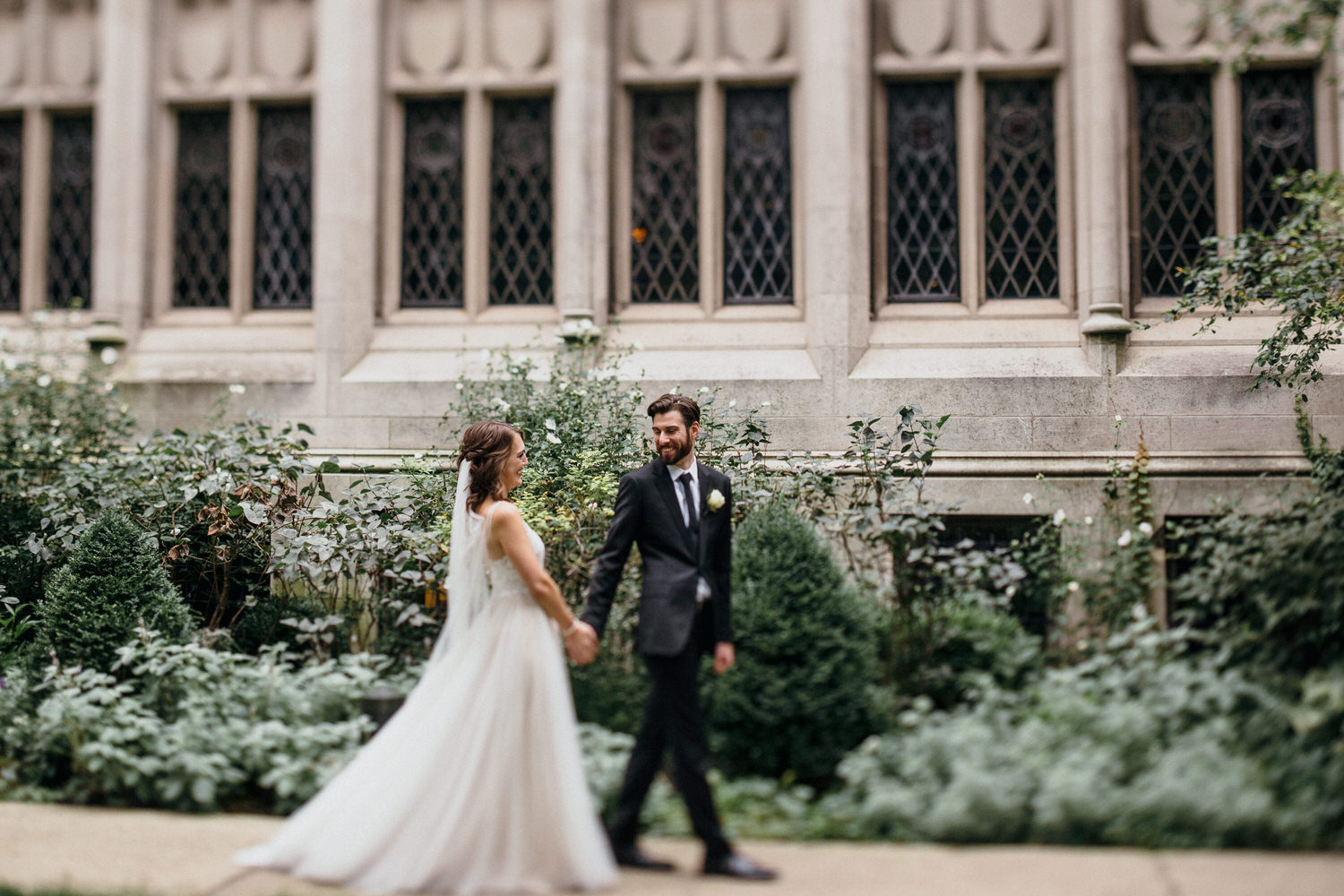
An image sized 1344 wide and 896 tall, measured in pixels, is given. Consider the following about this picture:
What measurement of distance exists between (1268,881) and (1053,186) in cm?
654

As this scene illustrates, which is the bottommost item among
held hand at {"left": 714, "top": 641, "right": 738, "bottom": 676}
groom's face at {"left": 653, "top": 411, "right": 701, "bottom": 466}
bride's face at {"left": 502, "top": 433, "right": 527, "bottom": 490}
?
held hand at {"left": 714, "top": 641, "right": 738, "bottom": 676}

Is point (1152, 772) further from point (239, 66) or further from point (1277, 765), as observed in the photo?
point (239, 66)

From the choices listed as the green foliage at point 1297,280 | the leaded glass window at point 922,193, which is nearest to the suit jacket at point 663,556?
the green foliage at point 1297,280

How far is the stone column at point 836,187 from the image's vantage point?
8914 mm

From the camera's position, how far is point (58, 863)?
188 inches

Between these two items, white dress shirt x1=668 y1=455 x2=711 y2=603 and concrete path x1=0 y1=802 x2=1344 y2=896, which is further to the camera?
white dress shirt x1=668 y1=455 x2=711 y2=603

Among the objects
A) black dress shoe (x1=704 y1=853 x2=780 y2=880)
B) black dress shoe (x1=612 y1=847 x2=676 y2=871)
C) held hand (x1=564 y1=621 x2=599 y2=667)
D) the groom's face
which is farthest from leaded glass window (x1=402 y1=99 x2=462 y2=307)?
black dress shoe (x1=704 y1=853 x2=780 y2=880)

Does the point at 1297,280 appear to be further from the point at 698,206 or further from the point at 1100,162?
the point at 698,206

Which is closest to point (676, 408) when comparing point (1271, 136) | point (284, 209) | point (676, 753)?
point (676, 753)

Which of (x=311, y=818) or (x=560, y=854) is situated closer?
(x=560, y=854)

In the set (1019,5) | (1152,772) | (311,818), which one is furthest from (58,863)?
(1019,5)

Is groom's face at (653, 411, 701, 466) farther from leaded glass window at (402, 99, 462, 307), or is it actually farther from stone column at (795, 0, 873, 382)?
leaded glass window at (402, 99, 462, 307)

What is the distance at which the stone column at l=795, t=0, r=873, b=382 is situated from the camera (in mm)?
8914

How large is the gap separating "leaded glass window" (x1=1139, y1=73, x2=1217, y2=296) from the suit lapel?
5809 millimetres
